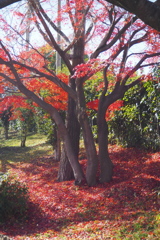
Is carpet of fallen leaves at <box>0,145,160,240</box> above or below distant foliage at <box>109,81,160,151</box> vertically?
below

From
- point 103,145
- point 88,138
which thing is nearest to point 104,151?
point 103,145

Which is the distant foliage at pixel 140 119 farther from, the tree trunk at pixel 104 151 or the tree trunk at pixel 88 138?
the tree trunk at pixel 88 138

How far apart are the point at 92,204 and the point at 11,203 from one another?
5.80 ft

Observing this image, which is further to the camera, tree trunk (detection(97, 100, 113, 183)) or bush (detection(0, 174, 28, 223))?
tree trunk (detection(97, 100, 113, 183))

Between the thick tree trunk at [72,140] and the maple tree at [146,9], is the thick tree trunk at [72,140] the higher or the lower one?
the lower one

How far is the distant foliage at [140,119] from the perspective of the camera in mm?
8875

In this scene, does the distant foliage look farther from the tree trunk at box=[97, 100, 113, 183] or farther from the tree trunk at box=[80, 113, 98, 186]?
the tree trunk at box=[80, 113, 98, 186]

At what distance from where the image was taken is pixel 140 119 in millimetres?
9586

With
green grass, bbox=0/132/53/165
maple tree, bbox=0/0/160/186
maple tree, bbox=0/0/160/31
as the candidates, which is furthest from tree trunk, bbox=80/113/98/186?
green grass, bbox=0/132/53/165

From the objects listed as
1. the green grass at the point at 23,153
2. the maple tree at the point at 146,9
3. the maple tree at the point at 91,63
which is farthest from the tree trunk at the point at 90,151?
the green grass at the point at 23,153

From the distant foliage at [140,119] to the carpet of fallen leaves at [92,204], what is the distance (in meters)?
0.61

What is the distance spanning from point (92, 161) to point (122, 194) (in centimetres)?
154

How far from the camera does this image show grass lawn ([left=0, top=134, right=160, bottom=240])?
450cm

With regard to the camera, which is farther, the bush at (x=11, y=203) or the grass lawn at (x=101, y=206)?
the bush at (x=11, y=203)
